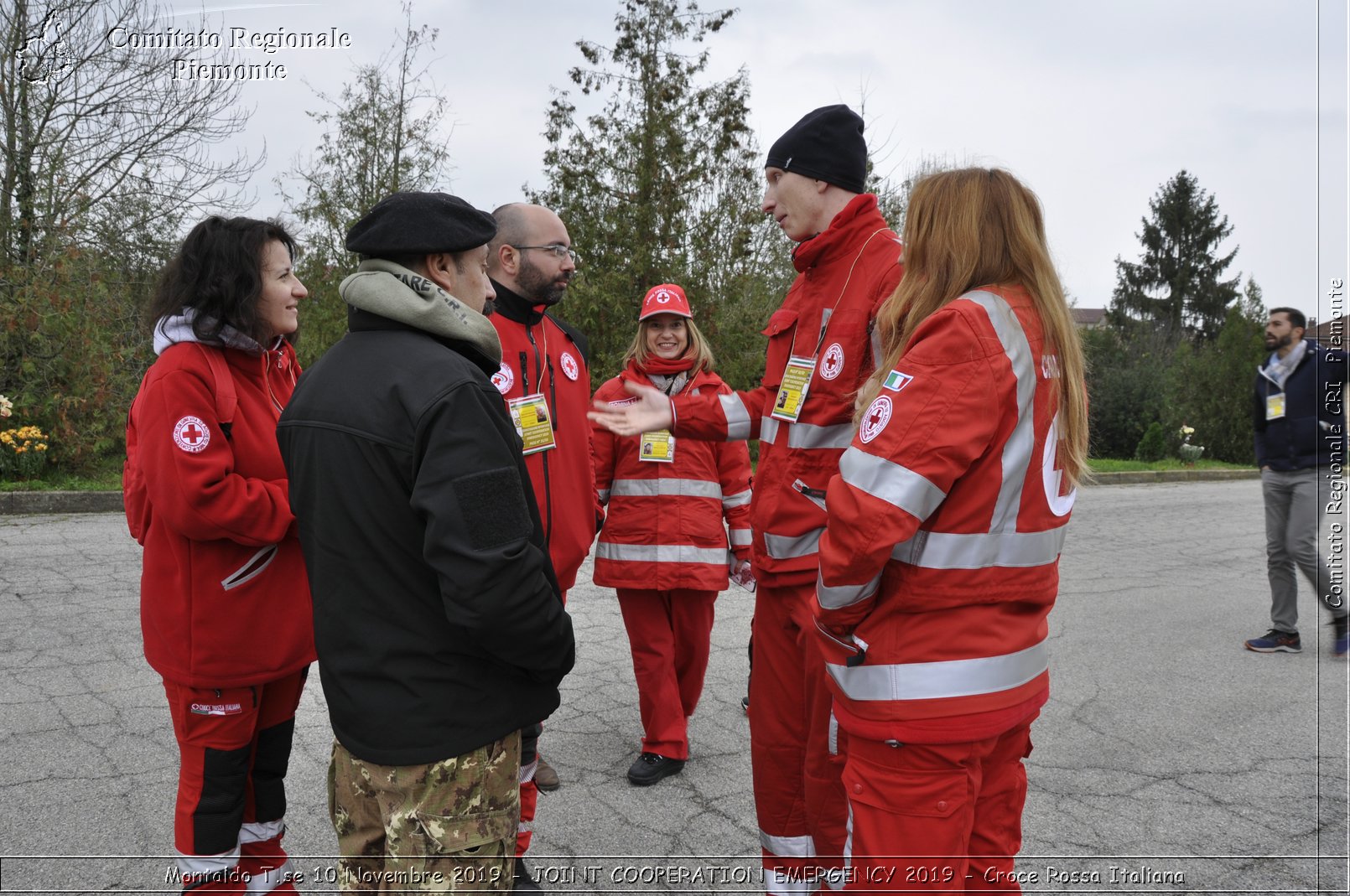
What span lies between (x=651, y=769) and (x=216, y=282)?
2.58 m

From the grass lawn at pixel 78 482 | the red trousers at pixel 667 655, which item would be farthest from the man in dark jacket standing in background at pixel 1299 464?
the grass lawn at pixel 78 482

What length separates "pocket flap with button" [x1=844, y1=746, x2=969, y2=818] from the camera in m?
1.98

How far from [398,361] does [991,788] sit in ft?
5.35

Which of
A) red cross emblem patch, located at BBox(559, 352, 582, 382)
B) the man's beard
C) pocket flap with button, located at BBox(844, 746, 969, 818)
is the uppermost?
the man's beard

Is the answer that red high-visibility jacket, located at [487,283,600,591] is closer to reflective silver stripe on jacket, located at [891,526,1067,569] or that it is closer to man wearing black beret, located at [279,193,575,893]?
man wearing black beret, located at [279,193,575,893]

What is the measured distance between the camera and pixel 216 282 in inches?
104

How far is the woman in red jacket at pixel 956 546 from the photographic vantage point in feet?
6.49

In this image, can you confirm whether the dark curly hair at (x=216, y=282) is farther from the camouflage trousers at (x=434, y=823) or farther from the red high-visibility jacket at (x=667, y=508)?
the red high-visibility jacket at (x=667, y=508)

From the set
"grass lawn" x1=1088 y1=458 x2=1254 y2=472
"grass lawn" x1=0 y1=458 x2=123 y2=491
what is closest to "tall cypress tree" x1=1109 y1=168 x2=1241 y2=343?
"grass lawn" x1=1088 y1=458 x2=1254 y2=472

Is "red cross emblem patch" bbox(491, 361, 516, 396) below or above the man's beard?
below

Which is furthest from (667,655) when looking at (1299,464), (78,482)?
(78,482)

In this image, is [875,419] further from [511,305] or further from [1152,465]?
[1152,465]

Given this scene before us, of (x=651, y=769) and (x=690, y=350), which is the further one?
(x=690, y=350)

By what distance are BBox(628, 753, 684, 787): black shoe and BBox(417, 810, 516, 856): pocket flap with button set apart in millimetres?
1992
